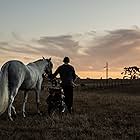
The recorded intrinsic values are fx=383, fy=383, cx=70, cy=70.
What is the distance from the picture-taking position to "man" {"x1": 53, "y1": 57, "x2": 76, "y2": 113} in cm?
1380

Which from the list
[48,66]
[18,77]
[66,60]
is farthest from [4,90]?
[48,66]

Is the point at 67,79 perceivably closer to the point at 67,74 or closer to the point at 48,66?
the point at 67,74

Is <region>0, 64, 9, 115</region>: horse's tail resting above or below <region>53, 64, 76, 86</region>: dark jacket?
Answer: below

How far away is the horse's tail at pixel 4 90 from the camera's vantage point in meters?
9.52

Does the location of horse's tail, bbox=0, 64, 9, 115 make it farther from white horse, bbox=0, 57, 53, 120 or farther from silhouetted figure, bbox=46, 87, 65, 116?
silhouetted figure, bbox=46, 87, 65, 116

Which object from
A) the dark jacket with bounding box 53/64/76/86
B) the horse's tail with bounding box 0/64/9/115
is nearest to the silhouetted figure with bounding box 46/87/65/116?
the dark jacket with bounding box 53/64/76/86

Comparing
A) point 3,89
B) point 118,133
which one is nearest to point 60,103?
point 3,89

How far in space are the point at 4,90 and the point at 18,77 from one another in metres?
2.31

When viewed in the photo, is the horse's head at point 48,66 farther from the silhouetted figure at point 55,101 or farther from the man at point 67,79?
the silhouetted figure at point 55,101

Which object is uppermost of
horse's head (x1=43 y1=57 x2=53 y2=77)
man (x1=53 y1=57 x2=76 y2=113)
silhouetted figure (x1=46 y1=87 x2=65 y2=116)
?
horse's head (x1=43 y1=57 x2=53 y2=77)

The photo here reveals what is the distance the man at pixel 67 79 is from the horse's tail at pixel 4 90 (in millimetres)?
2601

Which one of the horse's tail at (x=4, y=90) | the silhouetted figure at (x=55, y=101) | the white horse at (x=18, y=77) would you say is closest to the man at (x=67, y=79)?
the silhouetted figure at (x=55, y=101)

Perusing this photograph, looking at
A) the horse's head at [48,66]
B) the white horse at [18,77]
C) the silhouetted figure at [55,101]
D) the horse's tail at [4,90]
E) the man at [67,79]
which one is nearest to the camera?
the horse's tail at [4,90]

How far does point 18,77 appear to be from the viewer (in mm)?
12438
